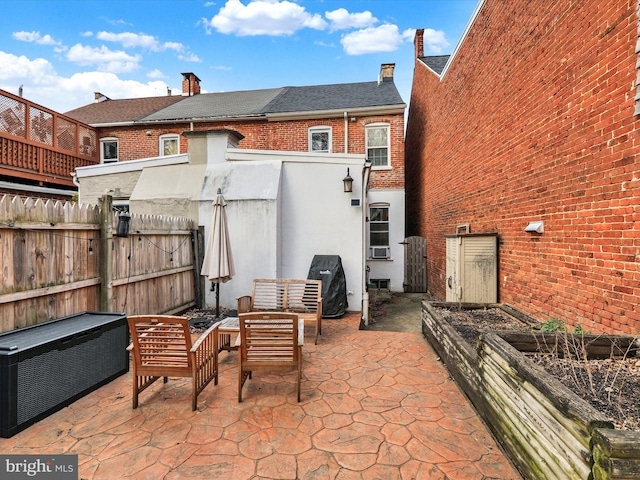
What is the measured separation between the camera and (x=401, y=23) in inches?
505

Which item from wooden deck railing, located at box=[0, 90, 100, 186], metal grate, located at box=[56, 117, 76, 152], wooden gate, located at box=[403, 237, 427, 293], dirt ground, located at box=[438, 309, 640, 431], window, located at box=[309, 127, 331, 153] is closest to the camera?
dirt ground, located at box=[438, 309, 640, 431]

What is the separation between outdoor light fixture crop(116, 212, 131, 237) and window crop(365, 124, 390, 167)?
895 cm

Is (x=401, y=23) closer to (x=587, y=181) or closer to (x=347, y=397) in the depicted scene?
(x=587, y=181)

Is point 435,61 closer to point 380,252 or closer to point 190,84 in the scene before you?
point 380,252

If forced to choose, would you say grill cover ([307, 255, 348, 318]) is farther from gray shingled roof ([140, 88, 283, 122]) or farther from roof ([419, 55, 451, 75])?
roof ([419, 55, 451, 75])

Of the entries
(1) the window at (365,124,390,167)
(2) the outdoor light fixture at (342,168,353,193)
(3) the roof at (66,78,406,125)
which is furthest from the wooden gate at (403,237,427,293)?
(3) the roof at (66,78,406,125)

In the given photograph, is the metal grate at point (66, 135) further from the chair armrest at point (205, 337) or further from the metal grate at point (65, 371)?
the chair armrest at point (205, 337)

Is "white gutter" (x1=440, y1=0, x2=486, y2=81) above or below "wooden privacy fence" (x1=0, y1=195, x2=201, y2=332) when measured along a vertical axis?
above

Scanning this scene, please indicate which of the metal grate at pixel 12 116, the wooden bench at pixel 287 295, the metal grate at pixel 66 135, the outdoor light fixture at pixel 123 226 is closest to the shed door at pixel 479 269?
the wooden bench at pixel 287 295

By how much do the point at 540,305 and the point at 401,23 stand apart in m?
13.7

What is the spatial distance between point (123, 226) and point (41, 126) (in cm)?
854

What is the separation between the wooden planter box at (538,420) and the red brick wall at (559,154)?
980 millimetres

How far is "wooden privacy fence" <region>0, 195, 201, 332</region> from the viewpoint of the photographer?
11.0 ft

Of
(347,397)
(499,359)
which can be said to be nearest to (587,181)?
(499,359)
